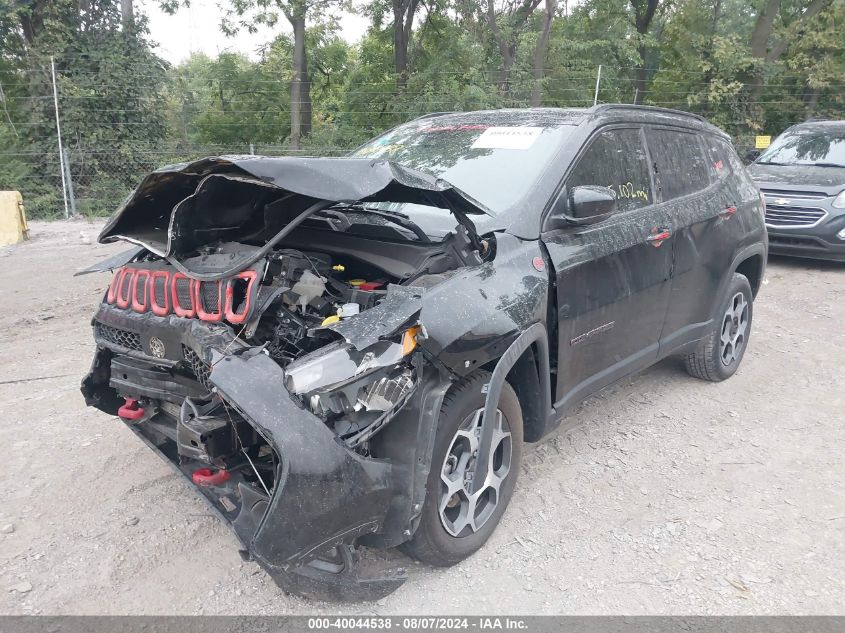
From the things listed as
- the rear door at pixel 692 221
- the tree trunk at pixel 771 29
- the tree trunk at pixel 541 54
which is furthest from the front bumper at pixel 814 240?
the tree trunk at pixel 771 29

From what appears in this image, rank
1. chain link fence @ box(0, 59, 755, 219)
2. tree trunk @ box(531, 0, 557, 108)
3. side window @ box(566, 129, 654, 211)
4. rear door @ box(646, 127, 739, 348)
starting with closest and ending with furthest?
side window @ box(566, 129, 654, 211), rear door @ box(646, 127, 739, 348), chain link fence @ box(0, 59, 755, 219), tree trunk @ box(531, 0, 557, 108)

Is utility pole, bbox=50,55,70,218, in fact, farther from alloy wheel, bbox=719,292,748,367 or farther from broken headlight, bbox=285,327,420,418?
broken headlight, bbox=285,327,420,418

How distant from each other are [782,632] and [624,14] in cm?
2457

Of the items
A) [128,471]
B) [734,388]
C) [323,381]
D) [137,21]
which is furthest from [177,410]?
[137,21]

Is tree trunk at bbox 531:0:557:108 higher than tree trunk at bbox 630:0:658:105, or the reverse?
tree trunk at bbox 630:0:658:105

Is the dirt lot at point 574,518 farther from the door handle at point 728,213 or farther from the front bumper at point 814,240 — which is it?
the front bumper at point 814,240

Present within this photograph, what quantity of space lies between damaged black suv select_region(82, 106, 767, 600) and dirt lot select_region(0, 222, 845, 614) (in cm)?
35

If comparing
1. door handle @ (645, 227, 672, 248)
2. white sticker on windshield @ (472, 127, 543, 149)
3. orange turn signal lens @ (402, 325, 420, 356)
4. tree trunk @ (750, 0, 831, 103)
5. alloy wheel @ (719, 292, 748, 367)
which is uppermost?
tree trunk @ (750, 0, 831, 103)

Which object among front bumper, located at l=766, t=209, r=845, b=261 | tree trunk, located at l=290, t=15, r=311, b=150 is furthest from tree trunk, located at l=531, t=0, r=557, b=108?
front bumper, located at l=766, t=209, r=845, b=261

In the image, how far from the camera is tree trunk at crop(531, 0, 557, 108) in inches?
680

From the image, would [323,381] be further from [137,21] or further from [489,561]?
Result: [137,21]

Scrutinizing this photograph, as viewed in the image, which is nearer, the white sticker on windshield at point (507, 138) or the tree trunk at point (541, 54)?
the white sticker on windshield at point (507, 138)

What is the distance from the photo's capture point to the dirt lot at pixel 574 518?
2.74 metres

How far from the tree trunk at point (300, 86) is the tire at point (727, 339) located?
1469 centimetres
